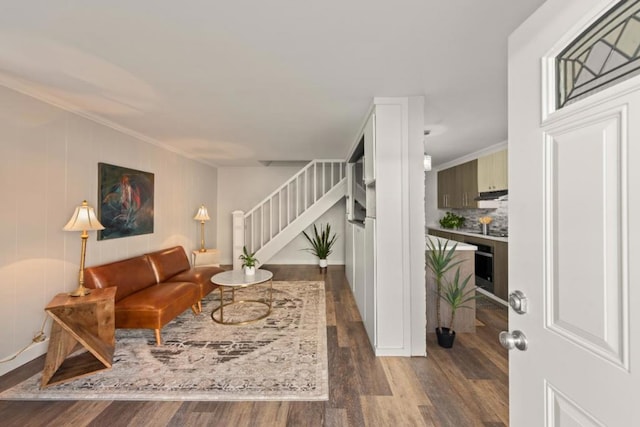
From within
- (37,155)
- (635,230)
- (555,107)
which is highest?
(37,155)

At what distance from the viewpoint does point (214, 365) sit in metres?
2.27

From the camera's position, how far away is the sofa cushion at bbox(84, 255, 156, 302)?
2693 mm

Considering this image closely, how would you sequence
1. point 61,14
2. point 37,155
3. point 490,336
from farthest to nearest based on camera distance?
point 490,336, point 37,155, point 61,14

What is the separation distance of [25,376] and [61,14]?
262 centimetres

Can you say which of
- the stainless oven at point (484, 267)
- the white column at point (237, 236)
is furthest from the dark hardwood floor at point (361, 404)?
the white column at point (237, 236)

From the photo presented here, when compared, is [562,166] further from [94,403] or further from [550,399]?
[94,403]

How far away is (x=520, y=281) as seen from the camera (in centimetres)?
90

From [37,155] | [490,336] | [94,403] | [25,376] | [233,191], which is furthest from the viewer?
[233,191]

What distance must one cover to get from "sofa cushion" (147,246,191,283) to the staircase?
1.12m

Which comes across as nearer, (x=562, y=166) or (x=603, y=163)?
(x=603, y=163)

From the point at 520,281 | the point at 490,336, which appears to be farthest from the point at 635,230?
the point at 490,336

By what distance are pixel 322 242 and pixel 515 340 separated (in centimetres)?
500

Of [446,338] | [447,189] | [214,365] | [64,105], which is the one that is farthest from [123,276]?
[447,189]

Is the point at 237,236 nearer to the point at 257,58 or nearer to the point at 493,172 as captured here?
the point at 257,58
